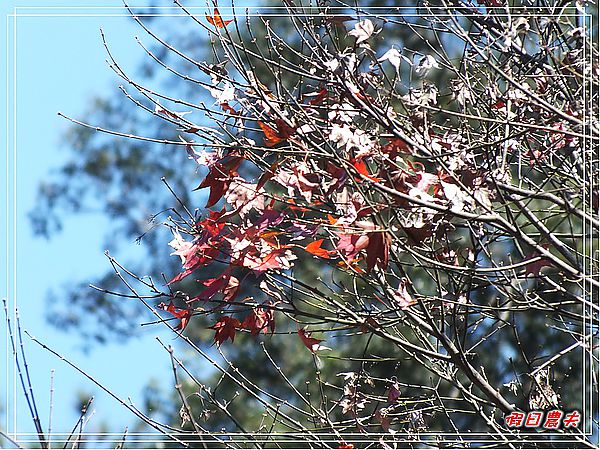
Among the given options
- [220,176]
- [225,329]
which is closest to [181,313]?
[225,329]

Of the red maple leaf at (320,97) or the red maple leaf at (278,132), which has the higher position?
the red maple leaf at (320,97)

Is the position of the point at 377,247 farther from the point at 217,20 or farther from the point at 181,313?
the point at 217,20

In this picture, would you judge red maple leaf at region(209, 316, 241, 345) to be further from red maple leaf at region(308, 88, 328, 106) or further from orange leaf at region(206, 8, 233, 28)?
orange leaf at region(206, 8, 233, 28)

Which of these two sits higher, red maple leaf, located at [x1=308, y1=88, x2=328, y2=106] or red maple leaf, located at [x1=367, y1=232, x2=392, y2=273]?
red maple leaf, located at [x1=308, y1=88, x2=328, y2=106]

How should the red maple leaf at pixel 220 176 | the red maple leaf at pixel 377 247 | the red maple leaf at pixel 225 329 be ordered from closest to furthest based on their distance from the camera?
the red maple leaf at pixel 377 247 → the red maple leaf at pixel 220 176 → the red maple leaf at pixel 225 329

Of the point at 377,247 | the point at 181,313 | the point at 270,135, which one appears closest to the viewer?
the point at 377,247

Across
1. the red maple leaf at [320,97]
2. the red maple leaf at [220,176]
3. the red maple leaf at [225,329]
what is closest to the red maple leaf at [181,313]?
the red maple leaf at [225,329]

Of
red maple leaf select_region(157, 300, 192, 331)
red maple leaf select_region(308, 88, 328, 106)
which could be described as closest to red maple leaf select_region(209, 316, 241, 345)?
red maple leaf select_region(157, 300, 192, 331)

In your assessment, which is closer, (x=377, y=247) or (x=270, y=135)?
(x=377, y=247)

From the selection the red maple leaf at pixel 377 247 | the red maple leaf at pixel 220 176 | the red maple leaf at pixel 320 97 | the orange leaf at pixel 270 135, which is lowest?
the red maple leaf at pixel 377 247

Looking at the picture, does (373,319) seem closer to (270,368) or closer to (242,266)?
(242,266)

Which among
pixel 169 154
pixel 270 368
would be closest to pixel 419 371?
pixel 270 368

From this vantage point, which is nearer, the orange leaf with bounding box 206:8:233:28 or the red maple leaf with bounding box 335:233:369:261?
the red maple leaf with bounding box 335:233:369:261

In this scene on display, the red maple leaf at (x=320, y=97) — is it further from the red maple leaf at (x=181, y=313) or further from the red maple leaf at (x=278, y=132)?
the red maple leaf at (x=181, y=313)
